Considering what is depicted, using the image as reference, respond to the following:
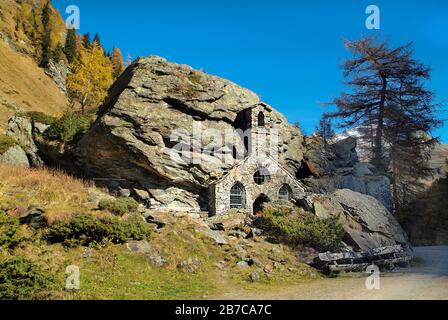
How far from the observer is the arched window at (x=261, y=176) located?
29797 millimetres

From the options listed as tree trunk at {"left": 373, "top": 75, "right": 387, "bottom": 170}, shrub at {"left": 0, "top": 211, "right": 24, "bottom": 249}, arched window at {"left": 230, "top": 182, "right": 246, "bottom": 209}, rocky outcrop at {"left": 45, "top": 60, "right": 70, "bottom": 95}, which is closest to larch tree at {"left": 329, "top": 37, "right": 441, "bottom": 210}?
tree trunk at {"left": 373, "top": 75, "right": 387, "bottom": 170}

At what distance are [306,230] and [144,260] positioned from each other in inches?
392

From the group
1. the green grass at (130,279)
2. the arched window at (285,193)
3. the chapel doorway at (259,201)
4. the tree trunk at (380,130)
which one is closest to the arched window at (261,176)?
the chapel doorway at (259,201)

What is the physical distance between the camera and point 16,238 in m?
14.3

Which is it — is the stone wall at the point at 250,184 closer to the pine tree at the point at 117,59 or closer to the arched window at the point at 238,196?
the arched window at the point at 238,196

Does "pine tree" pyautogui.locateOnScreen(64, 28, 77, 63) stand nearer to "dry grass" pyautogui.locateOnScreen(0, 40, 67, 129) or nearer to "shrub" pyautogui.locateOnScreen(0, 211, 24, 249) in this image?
"dry grass" pyautogui.locateOnScreen(0, 40, 67, 129)

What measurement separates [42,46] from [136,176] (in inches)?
2617

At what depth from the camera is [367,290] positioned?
13289 millimetres

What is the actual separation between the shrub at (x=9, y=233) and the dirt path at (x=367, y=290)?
8806 mm

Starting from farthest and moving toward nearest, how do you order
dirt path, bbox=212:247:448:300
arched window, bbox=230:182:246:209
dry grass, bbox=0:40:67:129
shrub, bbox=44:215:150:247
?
dry grass, bbox=0:40:67:129, arched window, bbox=230:182:246:209, shrub, bbox=44:215:150:247, dirt path, bbox=212:247:448:300

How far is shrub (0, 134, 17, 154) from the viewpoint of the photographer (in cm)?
2730

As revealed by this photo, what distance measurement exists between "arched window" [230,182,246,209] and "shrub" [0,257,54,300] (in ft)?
59.1

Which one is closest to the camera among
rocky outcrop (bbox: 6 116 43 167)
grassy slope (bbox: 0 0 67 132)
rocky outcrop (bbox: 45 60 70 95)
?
rocky outcrop (bbox: 6 116 43 167)
